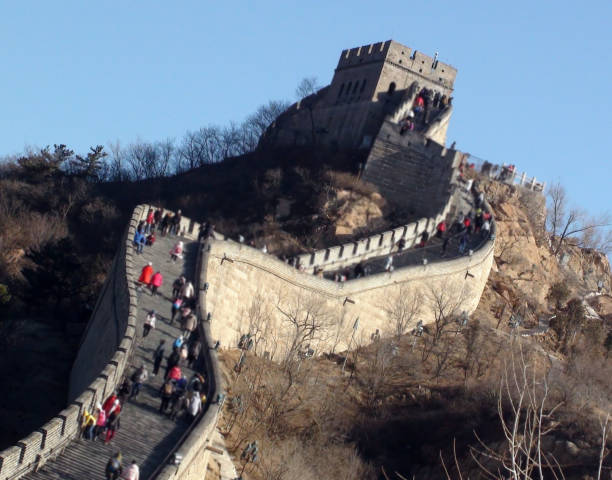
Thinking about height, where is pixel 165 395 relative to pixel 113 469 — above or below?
above

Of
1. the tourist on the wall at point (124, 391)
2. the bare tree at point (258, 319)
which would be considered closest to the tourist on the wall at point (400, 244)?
the bare tree at point (258, 319)

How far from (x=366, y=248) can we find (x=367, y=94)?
18571 mm

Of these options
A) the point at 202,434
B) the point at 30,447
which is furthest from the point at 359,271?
the point at 30,447

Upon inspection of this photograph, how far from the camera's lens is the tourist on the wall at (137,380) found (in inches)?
970

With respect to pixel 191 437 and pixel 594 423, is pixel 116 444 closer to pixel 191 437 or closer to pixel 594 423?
pixel 191 437

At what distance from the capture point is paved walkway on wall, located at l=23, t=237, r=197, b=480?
2141 cm

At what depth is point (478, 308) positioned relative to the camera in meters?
46.5

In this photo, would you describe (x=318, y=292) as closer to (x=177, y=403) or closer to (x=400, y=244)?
(x=400, y=244)

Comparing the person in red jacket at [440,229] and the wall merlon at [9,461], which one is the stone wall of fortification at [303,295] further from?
the wall merlon at [9,461]

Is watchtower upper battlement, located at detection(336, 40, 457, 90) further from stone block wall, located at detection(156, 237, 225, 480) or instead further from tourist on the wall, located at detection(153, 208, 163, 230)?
stone block wall, located at detection(156, 237, 225, 480)

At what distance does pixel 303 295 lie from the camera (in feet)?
127

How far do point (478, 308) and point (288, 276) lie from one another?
10.9 metres

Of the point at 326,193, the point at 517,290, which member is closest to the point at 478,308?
the point at 517,290

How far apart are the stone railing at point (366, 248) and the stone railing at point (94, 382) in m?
8.11
